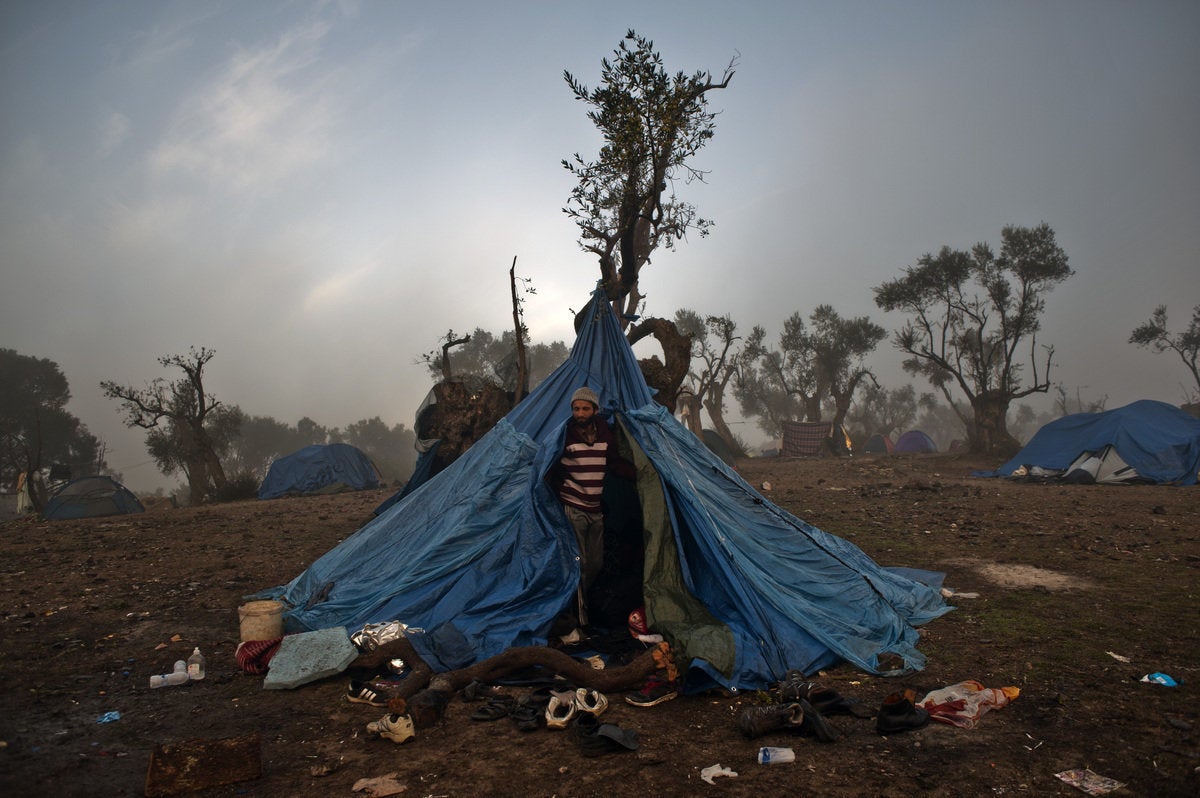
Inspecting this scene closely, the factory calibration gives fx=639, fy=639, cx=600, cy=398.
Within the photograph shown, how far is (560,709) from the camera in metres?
3.76

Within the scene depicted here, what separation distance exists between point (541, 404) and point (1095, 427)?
51.8ft

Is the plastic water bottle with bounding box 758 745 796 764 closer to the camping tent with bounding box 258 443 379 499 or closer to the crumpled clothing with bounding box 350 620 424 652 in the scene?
the crumpled clothing with bounding box 350 620 424 652

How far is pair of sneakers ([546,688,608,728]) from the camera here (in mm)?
3650

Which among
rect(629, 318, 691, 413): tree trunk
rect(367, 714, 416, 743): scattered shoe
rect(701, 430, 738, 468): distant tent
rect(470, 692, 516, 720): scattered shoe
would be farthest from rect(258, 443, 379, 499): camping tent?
rect(367, 714, 416, 743): scattered shoe

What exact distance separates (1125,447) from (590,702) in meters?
16.5

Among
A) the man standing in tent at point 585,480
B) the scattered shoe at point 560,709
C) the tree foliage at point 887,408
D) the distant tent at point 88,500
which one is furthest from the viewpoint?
the tree foliage at point 887,408

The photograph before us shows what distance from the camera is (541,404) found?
6.70 metres

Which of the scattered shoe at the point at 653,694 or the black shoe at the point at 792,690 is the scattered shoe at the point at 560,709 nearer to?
the scattered shoe at the point at 653,694

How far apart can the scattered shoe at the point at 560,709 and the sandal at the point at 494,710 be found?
0.26m

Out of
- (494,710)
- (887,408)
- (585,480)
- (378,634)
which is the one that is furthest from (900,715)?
(887,408)

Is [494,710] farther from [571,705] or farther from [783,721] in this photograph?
[783,721]

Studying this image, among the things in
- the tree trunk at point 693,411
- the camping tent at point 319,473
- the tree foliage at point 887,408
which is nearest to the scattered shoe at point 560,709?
the camping tent at point 319,473

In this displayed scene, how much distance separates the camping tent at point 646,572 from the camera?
461 centimetres

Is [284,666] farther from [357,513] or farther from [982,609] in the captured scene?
[357,513]
